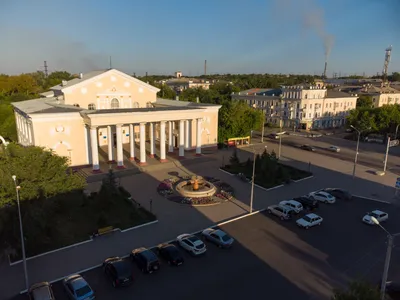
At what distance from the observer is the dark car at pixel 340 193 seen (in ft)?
91.4

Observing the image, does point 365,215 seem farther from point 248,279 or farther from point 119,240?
point 119,240

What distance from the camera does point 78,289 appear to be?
14.4 m

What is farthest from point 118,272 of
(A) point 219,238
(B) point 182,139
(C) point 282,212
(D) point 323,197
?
(B) point 182,139

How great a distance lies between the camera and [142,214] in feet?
78.0

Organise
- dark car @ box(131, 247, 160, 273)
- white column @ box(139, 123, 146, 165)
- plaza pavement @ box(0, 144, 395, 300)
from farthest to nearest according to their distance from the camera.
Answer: white column @ box(139, 123, 146, 165) → plaza pavement @ box(0, 144, 395, 300) → dark car @ box(131, 247, 160, 273)

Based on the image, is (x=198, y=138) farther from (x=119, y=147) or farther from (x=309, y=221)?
Result: (x=309, y=221)

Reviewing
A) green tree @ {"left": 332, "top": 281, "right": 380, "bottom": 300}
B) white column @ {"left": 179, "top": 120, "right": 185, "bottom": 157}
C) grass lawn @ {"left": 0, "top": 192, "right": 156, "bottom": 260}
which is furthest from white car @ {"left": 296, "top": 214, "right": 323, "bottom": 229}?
white column @ {"left": 179, "top": 120, "right": 185, "bottom": 157}

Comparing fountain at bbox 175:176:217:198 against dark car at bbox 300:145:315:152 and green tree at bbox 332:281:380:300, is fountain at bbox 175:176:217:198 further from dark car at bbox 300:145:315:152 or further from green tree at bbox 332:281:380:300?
dark car at bbox 300:145:315:152

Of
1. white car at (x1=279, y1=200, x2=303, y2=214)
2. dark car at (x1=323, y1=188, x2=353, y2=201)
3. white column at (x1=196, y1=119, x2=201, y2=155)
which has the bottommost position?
dark car at (x1=323, y1=188, x2=353, y2=201)

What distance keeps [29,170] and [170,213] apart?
10480mm

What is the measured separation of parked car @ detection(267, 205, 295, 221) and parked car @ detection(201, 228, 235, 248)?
5.46 metres

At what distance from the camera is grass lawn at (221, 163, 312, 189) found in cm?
3131

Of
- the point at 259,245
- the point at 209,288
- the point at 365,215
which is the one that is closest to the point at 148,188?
the point at 259,245

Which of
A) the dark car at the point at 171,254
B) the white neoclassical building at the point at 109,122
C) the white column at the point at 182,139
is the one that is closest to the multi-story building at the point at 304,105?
the white neoclassical building at the point at 109,122
